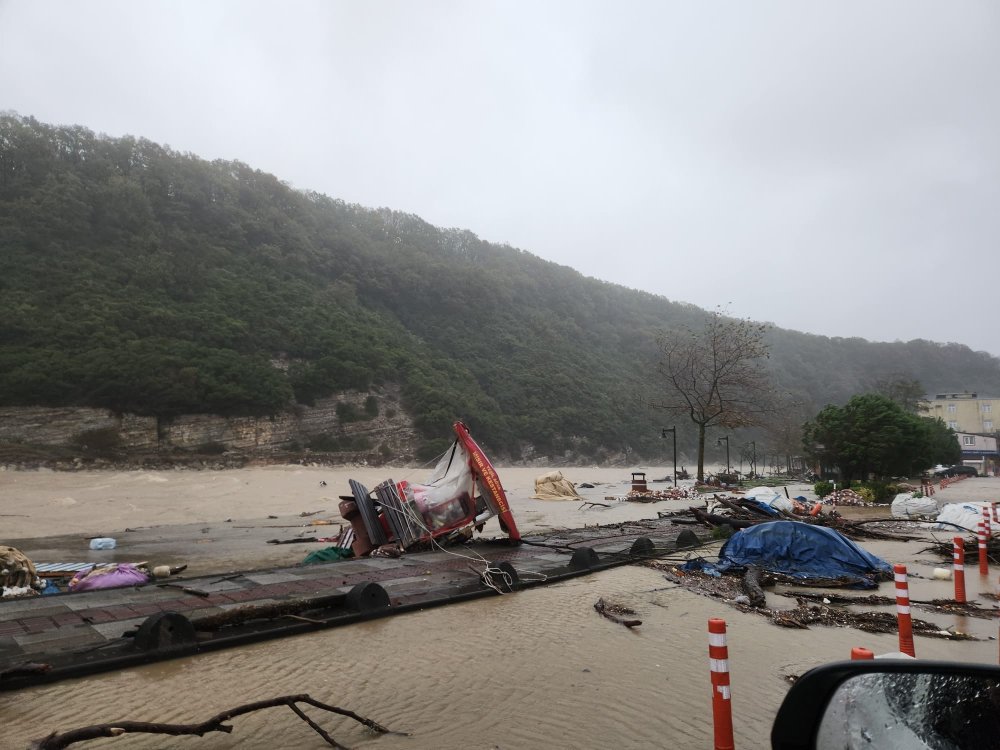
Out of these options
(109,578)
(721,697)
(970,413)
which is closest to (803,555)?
(721,697)

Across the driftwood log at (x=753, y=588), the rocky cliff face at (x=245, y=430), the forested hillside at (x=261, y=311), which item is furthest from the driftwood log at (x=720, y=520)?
the forested hillside at (x=261, y=311)

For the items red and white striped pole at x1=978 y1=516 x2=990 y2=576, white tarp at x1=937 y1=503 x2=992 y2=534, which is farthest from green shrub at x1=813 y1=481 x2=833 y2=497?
red and white striped pole at x1=978 y1=516 x2=990 y2=576

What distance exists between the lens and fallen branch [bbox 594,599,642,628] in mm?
7039

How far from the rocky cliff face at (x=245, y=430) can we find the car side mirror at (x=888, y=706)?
31.8 metres

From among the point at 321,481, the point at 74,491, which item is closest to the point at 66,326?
the point at 74,491

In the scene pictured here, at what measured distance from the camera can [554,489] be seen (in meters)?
27.5

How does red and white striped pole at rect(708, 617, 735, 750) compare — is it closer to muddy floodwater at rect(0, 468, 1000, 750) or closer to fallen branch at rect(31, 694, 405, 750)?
muddy floodwater at rect(0, 468, 1000, 750)

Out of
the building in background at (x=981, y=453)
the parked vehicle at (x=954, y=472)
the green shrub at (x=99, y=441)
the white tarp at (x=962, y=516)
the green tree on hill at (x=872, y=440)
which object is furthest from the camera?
the building in background at (x=981, y=453)

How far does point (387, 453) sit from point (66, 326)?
18.9 meters

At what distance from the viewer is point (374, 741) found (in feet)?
13.0

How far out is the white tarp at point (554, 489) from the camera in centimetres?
2706

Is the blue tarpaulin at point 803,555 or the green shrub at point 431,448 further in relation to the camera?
the green shrub at point 431,448

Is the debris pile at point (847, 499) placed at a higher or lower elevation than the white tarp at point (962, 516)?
lower

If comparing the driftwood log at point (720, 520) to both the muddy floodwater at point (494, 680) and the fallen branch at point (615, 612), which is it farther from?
Answer: the fallen branch at point (615, 612)
